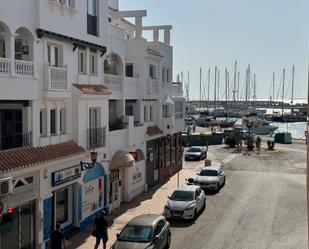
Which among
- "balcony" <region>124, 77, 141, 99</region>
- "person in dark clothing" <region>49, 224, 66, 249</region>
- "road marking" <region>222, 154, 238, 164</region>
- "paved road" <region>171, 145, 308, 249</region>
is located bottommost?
"road marking" <region>222, 154, 238, 164</region>

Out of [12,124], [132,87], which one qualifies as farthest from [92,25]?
[132,87]

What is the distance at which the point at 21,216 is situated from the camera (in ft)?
59.5

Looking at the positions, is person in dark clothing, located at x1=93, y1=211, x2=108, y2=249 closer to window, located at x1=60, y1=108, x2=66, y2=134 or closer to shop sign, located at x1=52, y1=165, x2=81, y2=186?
shop sign, located at x1=52, y1=165, x2=81, y2=186

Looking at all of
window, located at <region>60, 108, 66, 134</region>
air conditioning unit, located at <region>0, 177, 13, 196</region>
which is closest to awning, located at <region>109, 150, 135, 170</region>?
window, located at <region>60, 108, 66, 134</region>

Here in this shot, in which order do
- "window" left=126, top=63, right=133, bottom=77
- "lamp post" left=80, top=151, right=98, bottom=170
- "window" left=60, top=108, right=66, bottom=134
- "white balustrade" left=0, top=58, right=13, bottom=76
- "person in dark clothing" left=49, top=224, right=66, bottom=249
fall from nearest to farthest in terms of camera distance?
"white balustrade" left=0, top=58, right=13, bottom=76 < "person in dark clothing" left=49, top=224, right=66, bottom=249 < "window" left=60, top=108, right=66, bottom=134 < "lamp post" left=80, top=151, right=98, bottom=170 < "window" left=126, top=63, right=133, bottom=77

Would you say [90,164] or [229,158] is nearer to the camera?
[90,164]

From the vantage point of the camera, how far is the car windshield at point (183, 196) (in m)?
26.3

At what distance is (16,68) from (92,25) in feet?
23.6

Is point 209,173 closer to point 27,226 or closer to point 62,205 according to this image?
point 62,205

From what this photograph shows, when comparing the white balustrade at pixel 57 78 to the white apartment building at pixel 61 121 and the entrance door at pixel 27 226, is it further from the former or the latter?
the entrance door at pixel 27 226

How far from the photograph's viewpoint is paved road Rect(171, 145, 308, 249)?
21.9m

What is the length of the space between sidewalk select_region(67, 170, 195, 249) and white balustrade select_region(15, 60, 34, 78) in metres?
6.71

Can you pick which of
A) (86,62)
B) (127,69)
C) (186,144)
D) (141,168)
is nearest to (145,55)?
(127,69)

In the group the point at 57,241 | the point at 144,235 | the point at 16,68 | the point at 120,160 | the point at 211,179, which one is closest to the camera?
the point at 16,68
